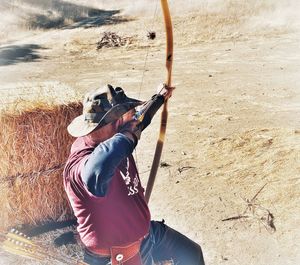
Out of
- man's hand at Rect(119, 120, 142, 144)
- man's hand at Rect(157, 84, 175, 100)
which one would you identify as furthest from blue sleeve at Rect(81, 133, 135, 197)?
man's hand at Rect(157, 84, 175, 100)

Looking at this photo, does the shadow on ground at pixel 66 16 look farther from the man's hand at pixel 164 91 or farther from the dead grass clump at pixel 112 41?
the man's hand at pixel 164 91

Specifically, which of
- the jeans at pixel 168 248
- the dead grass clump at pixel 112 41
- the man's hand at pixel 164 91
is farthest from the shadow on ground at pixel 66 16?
the jeans at pixel 168 248

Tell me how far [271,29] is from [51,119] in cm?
1345

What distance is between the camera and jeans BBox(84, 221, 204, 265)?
3645mm

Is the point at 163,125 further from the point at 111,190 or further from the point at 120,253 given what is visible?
the point at 120,253

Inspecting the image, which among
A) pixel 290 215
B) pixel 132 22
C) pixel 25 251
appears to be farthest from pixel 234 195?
pixel 132 22

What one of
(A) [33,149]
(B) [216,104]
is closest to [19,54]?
(B) [216,104]

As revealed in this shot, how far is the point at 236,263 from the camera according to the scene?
16.0 feet

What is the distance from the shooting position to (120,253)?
10.9 ft

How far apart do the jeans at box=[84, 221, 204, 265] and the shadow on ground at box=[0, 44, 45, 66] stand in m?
13.3

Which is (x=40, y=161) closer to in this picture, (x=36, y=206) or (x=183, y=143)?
(x=36, y=206)

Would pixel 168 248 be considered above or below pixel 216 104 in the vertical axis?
above

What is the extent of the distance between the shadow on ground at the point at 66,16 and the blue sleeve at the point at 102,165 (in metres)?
18.3

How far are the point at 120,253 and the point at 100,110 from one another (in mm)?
952
